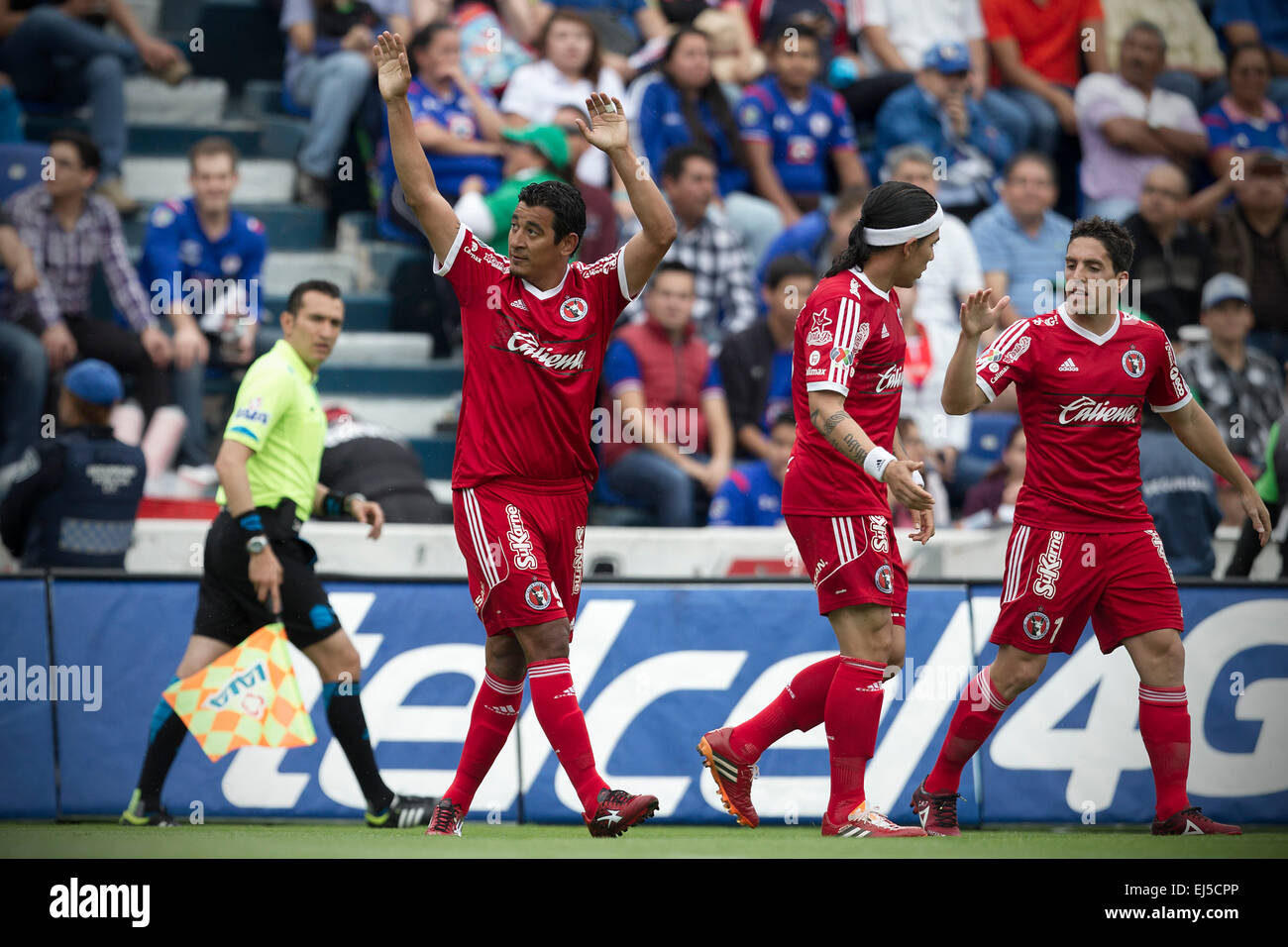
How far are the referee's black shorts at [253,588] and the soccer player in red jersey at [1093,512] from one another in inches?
120

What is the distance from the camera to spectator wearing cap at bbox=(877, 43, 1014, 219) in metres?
12.8

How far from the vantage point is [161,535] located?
9.11 metres

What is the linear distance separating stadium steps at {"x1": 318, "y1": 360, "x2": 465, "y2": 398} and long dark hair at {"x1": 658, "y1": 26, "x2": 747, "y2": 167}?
2.69 metres

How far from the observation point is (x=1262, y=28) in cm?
1478

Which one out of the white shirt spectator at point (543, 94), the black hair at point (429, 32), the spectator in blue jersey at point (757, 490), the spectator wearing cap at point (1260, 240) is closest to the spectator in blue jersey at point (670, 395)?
the spectator in blue jersey at point (757, 490)

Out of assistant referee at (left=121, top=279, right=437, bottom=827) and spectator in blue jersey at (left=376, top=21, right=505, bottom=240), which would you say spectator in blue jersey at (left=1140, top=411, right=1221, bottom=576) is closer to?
assistant referee at (left=121, top=279, right=437, bottom=827)

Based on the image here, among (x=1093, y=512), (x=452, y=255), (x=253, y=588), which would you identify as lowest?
(x=253, y=588)

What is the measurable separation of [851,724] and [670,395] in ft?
16.0

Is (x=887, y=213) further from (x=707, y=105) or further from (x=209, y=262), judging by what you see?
(x=707, y=105)

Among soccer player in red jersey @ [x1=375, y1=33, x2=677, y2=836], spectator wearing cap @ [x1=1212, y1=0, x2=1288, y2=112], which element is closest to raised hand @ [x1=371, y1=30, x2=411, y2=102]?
soccer player in red jersey @ [x1=375, y1=33, x2=677, y2=836]

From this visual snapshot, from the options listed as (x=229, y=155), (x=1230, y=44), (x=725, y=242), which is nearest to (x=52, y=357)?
(x=229, y=155)

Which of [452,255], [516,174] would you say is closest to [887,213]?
[452,255]

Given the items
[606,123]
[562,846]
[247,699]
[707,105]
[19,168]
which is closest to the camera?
[562,846]

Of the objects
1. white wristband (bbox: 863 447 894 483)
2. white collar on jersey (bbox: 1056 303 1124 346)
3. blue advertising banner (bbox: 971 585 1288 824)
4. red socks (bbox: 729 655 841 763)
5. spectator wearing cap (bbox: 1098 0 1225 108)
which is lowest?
blue advertising banner (bbox: 971 585 1288 824)
